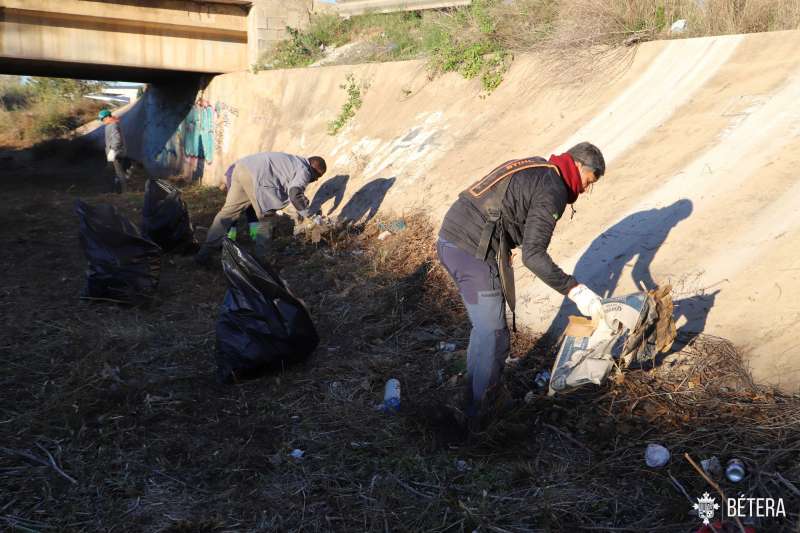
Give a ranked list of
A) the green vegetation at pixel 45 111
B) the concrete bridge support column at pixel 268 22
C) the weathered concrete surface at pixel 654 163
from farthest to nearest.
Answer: the green vegetation at pixel 45 111, the concrete bridge support column at pixel 268 22, the weathered concrete surface at pixel 654 163

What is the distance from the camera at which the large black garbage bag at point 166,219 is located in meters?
7.12

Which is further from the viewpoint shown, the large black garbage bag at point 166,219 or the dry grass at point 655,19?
the large black garbage bag at point 166,219

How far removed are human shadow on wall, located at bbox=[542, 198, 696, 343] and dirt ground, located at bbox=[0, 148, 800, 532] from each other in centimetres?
71

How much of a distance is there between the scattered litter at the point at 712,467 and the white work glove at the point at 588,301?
84cm

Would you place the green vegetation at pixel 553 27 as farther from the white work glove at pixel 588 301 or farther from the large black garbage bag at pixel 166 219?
the white work glove at pixel 588 301

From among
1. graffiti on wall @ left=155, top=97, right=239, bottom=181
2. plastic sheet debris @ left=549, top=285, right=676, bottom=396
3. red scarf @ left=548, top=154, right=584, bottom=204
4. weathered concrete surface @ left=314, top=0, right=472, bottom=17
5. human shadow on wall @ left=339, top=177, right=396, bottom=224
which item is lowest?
graffiti on wall @ left=155, top=97, right=239, bottom=181

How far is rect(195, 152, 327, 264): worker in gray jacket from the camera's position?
6734mm

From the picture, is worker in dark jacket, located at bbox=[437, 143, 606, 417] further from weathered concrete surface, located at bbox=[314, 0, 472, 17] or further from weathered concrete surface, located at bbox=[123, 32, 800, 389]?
weathered concrete surface, located at bbox=[314, 0, 472, 17]

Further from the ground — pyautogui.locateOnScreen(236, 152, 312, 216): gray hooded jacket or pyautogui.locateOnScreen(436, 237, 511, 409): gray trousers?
pyautogui.locateOnScreen(436, 237, 511, 409): gray trousers

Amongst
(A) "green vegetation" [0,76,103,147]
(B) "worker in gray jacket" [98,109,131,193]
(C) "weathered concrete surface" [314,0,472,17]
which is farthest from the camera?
(A) "green vegetation" [0,76,103,147]

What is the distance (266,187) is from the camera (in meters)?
6.71

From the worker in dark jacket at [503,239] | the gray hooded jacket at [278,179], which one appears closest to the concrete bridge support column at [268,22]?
the gray hooded jacket at [278,179]

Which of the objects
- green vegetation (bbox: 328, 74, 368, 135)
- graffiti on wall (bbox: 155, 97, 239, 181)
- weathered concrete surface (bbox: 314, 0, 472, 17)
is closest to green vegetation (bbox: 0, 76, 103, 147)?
graffiti on wall (bbox: 155, 97, 239, 181)

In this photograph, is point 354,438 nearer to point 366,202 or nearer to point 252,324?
point 252,324
